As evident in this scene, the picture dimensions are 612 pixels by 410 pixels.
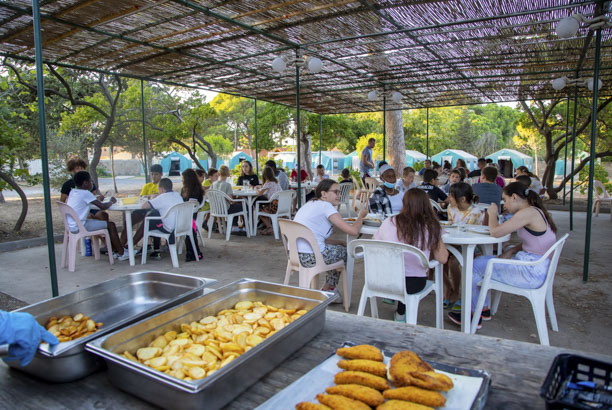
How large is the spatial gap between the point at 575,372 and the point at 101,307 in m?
1.47

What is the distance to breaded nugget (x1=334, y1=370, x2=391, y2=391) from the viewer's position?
97cm

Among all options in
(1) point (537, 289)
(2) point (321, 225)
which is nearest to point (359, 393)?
(1) point (537, 289)

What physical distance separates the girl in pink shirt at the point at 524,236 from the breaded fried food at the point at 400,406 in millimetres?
2383

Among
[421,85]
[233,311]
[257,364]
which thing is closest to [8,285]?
[233,311]

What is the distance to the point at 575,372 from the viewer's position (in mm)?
918

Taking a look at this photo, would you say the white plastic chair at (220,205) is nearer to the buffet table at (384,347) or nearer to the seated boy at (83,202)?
the seated boy at (83,202)

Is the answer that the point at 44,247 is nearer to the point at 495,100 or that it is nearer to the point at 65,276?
the point at 65,276

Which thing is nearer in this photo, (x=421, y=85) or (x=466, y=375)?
(x=466, y=375)

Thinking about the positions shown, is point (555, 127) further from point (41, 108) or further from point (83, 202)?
point (41, 108)

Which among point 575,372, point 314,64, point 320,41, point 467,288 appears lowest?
point 467,288

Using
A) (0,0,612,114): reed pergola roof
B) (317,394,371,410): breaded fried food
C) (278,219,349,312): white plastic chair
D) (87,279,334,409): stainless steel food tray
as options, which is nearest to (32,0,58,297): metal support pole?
(0,0,612,114): reed pergola roof

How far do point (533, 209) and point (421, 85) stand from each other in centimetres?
610

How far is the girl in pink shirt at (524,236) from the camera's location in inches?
114

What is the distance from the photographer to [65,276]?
4.88 metres
